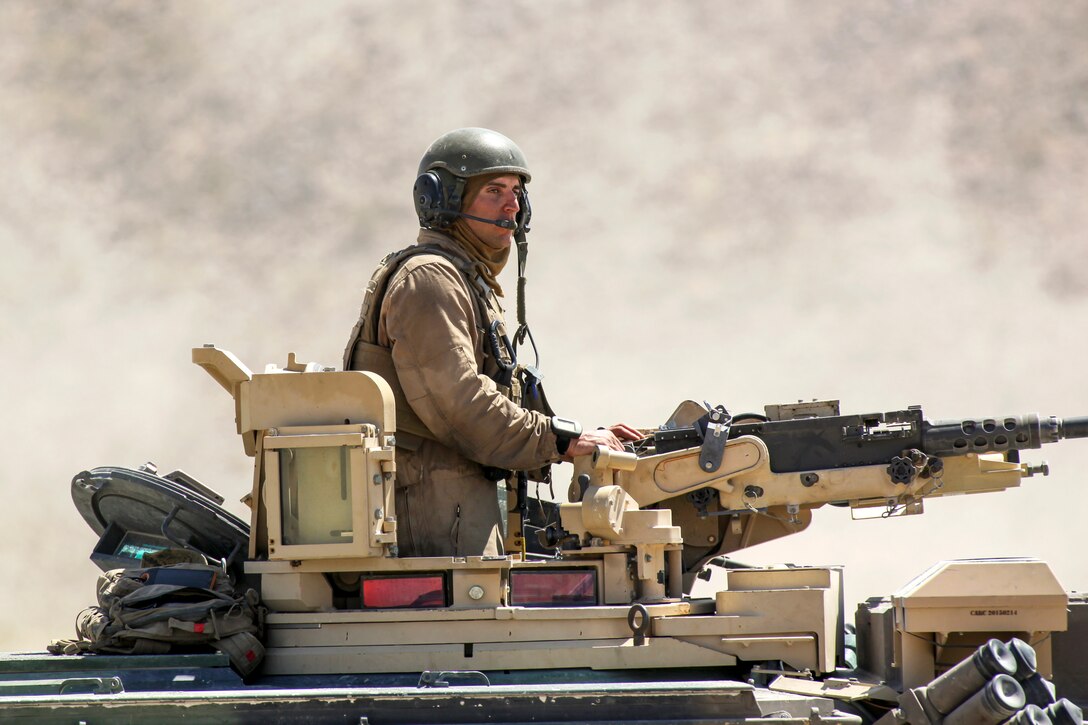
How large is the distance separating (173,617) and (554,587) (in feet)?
6.35

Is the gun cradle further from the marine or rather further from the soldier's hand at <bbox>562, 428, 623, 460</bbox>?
the marine

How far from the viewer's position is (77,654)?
7711mm

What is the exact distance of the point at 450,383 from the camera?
7.86 m

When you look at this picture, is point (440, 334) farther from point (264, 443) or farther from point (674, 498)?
point (674, 498)

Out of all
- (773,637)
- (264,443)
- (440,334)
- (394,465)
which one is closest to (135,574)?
(264,443)

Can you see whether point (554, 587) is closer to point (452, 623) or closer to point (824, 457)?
point (452, 623)

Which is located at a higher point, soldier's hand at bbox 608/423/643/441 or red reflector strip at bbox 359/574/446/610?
soldier's hand at bbox 608/423/643/441

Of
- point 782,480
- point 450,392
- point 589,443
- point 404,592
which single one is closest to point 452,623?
point 404,592

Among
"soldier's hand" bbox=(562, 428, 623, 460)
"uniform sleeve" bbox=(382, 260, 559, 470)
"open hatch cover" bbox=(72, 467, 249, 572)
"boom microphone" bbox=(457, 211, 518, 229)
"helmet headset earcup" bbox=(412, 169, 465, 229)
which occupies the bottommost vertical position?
"open hatch cover" bbox=(72, 467, 249, 572)

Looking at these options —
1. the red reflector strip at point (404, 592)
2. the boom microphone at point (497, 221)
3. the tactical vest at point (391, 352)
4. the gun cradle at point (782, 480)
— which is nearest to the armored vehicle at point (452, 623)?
the red reflector strip at point (404, 592)

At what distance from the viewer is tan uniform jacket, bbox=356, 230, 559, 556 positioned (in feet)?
26.0

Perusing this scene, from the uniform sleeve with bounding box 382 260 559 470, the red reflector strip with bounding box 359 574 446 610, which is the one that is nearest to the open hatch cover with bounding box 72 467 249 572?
the red reflector strip with bounding box 359 574 446 610

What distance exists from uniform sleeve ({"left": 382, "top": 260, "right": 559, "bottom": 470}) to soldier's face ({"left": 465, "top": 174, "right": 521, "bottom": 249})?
0.72 meters

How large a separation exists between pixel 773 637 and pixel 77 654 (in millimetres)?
3586
